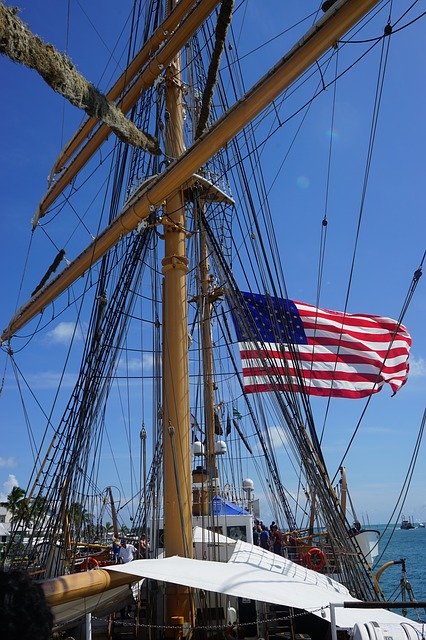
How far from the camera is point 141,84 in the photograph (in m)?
12.8

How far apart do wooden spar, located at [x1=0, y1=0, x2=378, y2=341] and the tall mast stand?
0.52m

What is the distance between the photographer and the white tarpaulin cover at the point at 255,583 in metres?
5.91

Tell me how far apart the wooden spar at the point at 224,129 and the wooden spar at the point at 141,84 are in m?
3.00

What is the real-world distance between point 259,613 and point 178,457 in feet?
7.75

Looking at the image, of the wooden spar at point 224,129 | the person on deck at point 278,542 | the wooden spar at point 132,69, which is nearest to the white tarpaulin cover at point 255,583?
the wooden spar at point 224,129

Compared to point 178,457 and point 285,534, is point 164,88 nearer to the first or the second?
point 178,457

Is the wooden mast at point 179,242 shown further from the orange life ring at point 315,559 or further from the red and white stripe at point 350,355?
the red and white stripe at point 350,355

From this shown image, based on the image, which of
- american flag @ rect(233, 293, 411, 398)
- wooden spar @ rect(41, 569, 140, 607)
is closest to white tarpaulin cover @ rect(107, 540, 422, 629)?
wooden spar @ rect(41, 569, 140, 607)

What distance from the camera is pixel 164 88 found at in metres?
12.2

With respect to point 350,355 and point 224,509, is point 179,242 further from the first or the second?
point 224,509

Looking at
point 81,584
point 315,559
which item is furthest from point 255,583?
point 315,559

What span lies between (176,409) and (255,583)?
3.05 m

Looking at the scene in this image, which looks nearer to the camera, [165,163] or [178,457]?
[178,457]

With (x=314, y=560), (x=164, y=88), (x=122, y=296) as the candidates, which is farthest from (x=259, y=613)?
(x=164, y=88)
